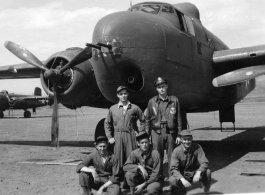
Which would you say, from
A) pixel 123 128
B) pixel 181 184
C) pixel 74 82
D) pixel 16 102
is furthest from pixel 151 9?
pixel 16 102

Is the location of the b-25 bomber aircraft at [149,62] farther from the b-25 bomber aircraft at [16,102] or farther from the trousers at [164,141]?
the b-25 bomber aircraft at [16,102]

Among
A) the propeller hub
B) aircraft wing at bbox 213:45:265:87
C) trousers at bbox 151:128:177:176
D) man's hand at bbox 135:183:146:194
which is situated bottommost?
man's hand at bbox 135:183:146:194

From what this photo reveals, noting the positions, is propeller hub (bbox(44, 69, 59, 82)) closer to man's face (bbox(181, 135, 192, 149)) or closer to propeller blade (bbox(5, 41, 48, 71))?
propeller blade (bbox(5, 41, 48, 71))

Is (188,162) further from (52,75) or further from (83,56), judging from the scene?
(52,75)

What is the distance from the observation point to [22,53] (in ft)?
37.2

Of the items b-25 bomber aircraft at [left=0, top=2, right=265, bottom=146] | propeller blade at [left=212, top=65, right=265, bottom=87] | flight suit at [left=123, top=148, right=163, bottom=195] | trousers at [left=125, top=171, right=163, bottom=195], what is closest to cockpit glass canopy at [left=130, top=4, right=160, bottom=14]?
b-25 bomber aircraft at [left=0, top=2, right=265, bottom=146]

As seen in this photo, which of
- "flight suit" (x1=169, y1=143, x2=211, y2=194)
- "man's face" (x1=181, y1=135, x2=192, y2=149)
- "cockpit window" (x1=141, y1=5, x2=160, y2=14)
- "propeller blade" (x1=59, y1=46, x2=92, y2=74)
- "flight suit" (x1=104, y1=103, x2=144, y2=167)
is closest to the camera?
"flight suit" (x1=169, y1=143, x2=211, y2=194)

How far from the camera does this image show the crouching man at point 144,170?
4.96m

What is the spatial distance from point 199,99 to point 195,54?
4.21ft

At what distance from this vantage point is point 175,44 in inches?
306

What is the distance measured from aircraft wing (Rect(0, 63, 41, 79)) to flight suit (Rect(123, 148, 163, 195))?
8685 mm

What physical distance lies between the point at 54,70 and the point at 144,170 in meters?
5.99

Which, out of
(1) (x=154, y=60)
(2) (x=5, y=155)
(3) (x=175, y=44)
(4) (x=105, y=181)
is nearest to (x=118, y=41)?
(1) (x=154, y=60)

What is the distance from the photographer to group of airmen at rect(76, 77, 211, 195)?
502 cm
